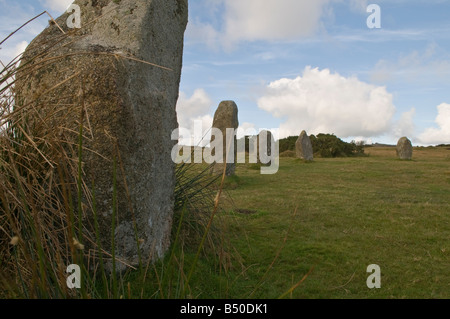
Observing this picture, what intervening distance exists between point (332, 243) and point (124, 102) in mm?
3529

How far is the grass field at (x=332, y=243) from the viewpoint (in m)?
4.01

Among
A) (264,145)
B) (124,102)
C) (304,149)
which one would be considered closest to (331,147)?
(304,149)

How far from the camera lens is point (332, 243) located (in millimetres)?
5629

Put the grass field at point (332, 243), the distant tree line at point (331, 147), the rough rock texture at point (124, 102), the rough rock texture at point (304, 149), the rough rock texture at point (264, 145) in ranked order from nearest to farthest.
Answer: the rough rock texture at point (124, 102)
the grass field at point (332, 243)
the rough rock texture at point (264, 145)
the rough rock texture at point (304, 149)
the distant tree line at point (331, 147)

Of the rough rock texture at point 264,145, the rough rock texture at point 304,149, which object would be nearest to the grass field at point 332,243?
the rough rock texture at point 264,145

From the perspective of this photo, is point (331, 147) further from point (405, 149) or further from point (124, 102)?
point (124, 102)

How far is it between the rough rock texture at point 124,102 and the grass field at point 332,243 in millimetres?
707

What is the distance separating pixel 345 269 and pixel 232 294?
1.60 meters

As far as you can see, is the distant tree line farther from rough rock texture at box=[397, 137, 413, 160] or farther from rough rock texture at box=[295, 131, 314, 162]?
rough rock texture at box=[295, 131, 314, 162]

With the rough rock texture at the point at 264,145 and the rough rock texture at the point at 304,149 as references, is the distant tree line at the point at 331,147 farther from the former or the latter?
the rough rock texture at the point at 264,145

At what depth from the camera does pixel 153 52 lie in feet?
13.0

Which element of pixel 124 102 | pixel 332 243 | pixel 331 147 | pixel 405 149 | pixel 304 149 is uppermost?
pixel 331 147

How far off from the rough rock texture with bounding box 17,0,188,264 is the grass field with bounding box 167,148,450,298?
707 millimetres
